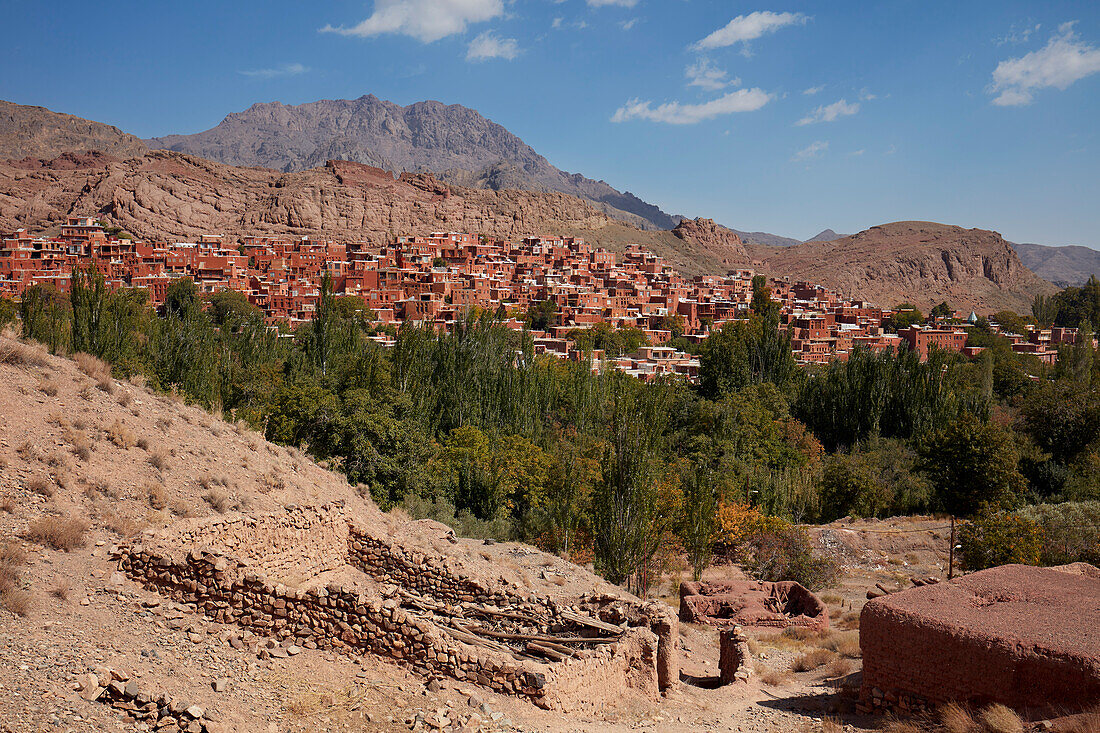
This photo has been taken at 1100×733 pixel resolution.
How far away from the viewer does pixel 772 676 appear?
10109 millimetres

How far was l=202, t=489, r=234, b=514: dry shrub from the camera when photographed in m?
9.64

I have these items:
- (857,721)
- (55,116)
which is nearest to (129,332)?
(857,721)

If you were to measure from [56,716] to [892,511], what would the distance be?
23400 millimetres

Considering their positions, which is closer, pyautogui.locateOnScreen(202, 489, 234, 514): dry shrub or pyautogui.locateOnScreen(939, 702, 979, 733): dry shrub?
pyautogui.locateOnScreen(939, 702, 979, 733): dry shrub

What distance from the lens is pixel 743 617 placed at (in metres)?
13.8

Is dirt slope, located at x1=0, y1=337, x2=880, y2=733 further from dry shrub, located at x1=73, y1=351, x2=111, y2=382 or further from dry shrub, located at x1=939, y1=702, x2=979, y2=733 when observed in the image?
dry shrub, located at x1=939, y1=702, x2=979, y2=733

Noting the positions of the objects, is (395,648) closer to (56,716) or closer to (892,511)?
(56,716)

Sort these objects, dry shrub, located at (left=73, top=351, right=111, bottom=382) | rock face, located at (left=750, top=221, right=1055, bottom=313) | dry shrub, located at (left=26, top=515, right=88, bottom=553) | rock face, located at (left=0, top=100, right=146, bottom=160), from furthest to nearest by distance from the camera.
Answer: rock face, located at (left=0, top=100, right=146, bottom=160) < rock face, located at (left=750, top=221, right=1055, bottom=313) < dry shrub, located at (left=73, top=351, right=111, bottom=382) < dry shrub, located at (left=26, top=515, right=88, bottom=553)

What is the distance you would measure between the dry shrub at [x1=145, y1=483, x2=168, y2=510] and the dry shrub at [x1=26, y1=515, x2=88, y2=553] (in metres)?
1.42

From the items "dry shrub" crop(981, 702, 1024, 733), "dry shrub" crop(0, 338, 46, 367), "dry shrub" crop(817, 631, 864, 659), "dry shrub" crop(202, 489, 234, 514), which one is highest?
"dry shrub" crop(0, 338, 46, 367)

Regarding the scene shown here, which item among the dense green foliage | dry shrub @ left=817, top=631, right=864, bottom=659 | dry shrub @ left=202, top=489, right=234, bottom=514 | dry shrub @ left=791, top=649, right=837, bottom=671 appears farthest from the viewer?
the dense green foliage

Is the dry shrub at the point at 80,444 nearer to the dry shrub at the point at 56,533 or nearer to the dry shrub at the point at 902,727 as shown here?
the dry shrub at the point at 56,533

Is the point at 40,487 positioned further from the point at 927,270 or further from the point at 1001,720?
the point at 927,270

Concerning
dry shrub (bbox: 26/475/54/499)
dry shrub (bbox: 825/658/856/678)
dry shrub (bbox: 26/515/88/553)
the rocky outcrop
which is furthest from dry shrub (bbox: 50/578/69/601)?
the rocky outcrop
